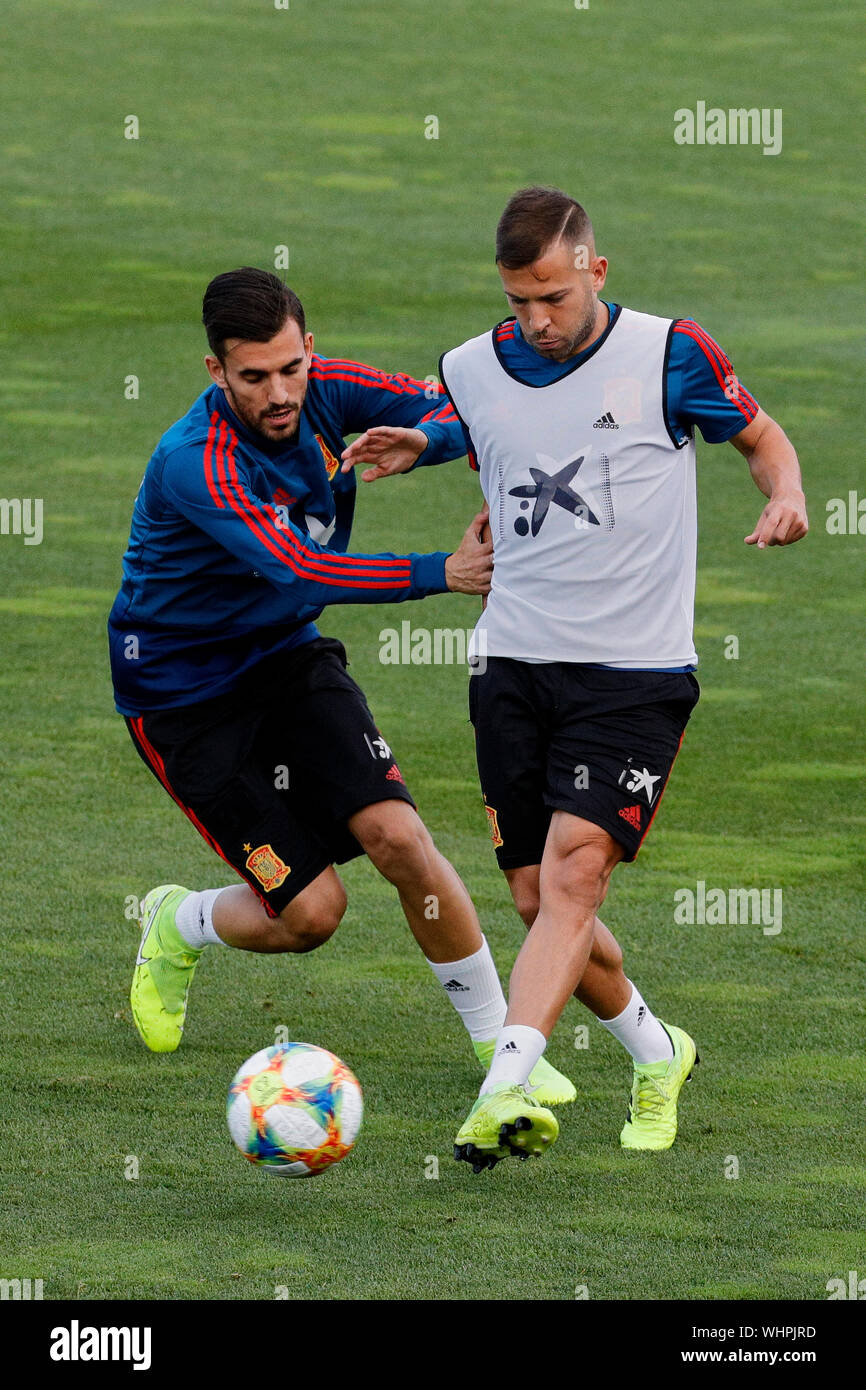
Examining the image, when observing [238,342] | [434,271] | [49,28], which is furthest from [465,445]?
[49,28]

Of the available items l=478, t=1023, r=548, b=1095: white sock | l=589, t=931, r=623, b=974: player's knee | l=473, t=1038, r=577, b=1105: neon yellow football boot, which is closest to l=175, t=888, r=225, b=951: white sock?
l=473, t=1038, r=577, b=1105: neon yellow football boot

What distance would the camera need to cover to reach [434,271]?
20.7 meters

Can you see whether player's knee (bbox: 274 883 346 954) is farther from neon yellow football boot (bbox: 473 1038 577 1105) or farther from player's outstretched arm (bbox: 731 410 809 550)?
player's outstretched arm (bbox: 731 410 809 550)

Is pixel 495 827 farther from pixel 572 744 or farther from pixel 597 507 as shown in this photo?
pixel 597 507

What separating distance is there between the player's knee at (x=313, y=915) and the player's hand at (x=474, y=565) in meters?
1.06

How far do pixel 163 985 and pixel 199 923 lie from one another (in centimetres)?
21

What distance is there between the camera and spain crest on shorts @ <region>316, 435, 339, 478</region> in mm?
5496

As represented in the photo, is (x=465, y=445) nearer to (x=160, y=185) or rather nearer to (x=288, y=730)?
(x=288, y=730)

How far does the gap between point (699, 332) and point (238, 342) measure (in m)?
1.14

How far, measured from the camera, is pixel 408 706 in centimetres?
1001

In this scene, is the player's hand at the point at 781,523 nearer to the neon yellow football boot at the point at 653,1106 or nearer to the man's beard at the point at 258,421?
the man's beard at the point at 258,421

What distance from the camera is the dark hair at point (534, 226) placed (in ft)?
15.5

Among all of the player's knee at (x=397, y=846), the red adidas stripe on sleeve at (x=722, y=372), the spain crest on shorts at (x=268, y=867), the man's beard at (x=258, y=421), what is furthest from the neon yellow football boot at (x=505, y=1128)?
the man's beard at (x=258, y=421)

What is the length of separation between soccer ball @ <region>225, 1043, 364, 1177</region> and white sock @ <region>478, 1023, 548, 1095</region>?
41cm
